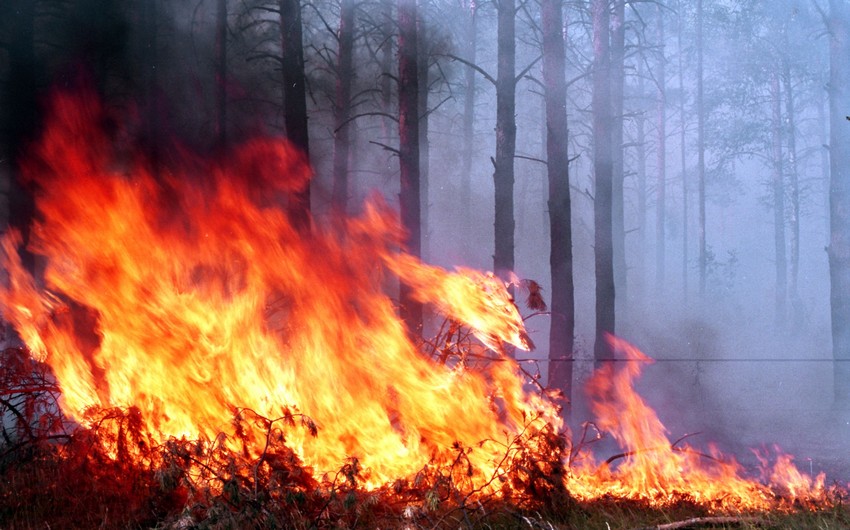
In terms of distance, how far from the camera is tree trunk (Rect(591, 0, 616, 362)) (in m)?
13.8

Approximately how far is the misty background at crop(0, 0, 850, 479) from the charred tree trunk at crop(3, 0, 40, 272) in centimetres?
3

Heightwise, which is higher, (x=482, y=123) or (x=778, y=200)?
(x=482, y=123)

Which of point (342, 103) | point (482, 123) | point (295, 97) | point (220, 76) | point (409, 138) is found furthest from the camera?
point (482, 123)

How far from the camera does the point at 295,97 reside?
1037 centimetres

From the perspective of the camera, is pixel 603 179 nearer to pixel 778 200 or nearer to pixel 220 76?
pixel 220 76

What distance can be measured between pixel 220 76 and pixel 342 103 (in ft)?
16.5

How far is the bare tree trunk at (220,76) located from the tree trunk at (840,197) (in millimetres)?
10963

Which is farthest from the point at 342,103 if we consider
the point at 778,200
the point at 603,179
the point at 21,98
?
the point at 778,200

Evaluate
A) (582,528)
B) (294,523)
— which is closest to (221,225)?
(294,523)

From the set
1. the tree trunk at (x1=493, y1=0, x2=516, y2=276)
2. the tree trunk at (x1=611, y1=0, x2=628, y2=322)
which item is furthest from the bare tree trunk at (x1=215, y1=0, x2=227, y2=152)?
the tree trunk at (x1=611, y1=0, x2=628, y2=322)

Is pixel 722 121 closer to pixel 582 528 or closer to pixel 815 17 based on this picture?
pixel 815 17

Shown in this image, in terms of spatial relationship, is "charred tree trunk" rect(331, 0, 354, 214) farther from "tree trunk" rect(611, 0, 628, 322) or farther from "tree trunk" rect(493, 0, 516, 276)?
"tree trunk" rect(611, 0, 628, 322)

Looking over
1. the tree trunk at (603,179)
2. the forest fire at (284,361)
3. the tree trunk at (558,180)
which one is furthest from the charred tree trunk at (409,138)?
the tree trunk at (603,179)

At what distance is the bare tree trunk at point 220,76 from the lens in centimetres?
1229
